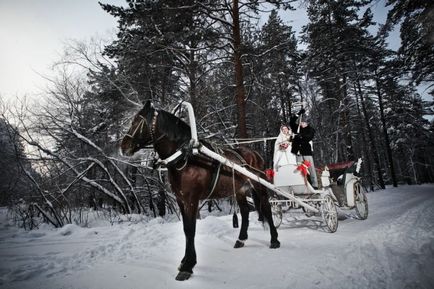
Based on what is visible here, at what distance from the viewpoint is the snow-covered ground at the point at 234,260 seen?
2924mm

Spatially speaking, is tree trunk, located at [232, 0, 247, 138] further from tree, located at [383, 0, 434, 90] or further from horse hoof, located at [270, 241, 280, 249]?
tree, located at [383, 0, 434, 90]

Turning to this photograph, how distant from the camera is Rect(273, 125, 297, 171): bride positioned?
568cm

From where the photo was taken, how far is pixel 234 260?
12.7 feet

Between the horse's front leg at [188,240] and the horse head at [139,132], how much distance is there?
1.11m

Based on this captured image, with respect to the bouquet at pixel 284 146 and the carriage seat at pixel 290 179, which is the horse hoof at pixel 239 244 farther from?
the bouquet at pixel 284 146

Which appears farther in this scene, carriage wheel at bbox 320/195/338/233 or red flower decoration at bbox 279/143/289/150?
red flower decoration at bbox 279/143/289/150

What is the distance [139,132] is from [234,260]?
8.10ft

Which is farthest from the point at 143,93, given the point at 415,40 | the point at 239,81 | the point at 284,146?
the point at 415,40

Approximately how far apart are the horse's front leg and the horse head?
3.65 feet

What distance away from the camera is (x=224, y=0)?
31.7 ft

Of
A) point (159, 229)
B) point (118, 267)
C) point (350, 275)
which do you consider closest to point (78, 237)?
point (159, 229)

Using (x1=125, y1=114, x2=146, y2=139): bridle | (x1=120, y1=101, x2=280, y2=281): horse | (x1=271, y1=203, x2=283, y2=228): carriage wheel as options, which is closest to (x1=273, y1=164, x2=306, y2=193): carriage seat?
(x1=271, y1=203, x2=283, y2=228): carriage wheel

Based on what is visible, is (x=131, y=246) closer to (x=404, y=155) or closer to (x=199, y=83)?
(x=199, y=83)

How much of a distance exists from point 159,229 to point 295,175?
11.7 feet
